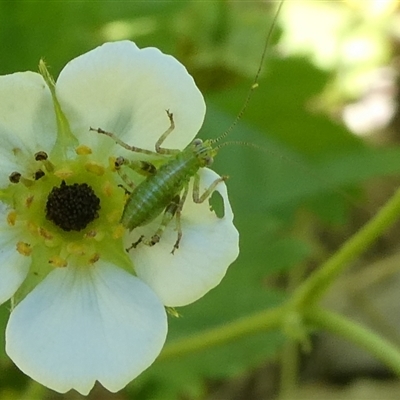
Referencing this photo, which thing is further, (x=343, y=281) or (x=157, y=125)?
(x=343, y=281)

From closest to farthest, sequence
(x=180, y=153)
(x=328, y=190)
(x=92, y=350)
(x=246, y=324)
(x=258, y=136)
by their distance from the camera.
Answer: (x=92, y=350)
(x=180, y=153)
(x=246, y=324)
(x=258, y=136)
(x=328, y=190)

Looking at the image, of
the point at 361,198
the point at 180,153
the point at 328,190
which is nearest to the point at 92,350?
the point at 180,153

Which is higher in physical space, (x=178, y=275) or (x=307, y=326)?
(x=178, y=275)

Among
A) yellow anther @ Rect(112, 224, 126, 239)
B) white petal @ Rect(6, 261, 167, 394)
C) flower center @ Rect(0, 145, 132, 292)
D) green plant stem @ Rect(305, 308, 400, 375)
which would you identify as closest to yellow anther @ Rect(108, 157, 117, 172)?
flower center @ Rect(0, 145, 132, 292)

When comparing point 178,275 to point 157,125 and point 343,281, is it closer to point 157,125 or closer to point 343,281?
point 157,125

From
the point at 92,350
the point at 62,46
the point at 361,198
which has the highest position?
the point at 62,46

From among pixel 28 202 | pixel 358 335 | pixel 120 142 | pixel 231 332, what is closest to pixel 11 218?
pixel 28 202

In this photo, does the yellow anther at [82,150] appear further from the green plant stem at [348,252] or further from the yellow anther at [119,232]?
the green plant stem at [348,252]

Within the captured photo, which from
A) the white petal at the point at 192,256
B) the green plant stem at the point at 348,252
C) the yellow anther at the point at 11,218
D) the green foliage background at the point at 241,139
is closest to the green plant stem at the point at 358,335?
the green plant stem at the point at 348,252
